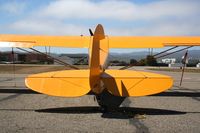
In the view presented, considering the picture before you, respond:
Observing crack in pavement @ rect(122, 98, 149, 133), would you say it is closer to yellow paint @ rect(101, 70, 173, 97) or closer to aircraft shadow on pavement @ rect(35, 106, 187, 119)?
aircraft shadow on pavement @ rect(35, 106, 187, 119)

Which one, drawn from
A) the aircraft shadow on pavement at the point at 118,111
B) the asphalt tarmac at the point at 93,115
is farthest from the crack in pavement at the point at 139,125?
the aircraft shadow on pavement at the point at 118,111

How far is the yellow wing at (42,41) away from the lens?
41.1 feet

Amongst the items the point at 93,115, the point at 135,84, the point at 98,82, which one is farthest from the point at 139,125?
the point at 93,115

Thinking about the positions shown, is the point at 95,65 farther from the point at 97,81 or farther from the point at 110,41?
the point at 110,41

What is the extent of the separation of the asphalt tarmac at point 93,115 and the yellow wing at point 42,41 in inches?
69.5

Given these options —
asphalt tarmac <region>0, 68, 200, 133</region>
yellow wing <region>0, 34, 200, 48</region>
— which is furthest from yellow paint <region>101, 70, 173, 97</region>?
yellow wing <region>0, 34, 200, 48</region>

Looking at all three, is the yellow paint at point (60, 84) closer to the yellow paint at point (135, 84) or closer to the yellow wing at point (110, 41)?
the yellow paint at point (135, 84)

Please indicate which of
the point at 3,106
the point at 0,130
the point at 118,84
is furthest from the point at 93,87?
the point at 3,106

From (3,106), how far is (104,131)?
415 cm

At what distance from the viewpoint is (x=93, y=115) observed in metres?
9.01

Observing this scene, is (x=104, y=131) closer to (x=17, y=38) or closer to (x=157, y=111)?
(x=157, y=111)

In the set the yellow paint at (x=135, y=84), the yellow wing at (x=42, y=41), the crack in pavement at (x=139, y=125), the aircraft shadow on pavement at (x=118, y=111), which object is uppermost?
the yellow wing at (x=42, y=41)

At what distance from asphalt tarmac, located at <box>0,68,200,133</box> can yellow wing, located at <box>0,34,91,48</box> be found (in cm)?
176

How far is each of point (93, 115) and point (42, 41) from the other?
491cm
